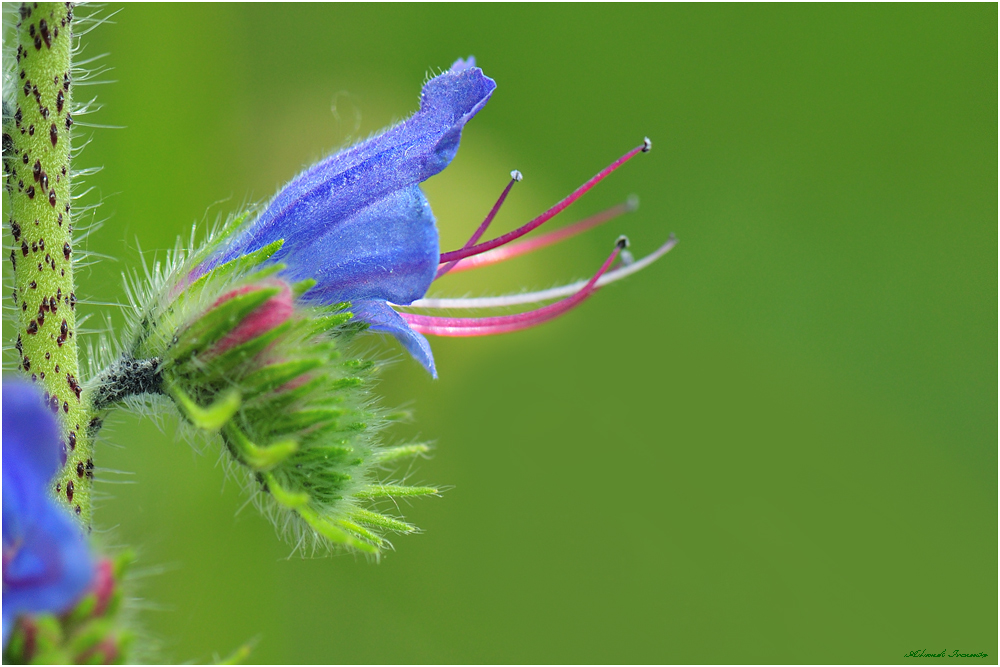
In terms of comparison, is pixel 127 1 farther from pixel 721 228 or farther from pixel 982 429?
pixel 982 429

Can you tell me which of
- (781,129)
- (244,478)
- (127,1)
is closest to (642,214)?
(781,129)

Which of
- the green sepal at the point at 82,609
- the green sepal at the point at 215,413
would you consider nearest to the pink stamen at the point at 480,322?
the green sepal at the point at 215,413

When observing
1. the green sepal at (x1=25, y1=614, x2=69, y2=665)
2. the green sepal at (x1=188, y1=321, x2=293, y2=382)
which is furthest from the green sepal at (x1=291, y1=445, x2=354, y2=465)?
the green sepal at (x1=25, y1=614, x2=69, y2=665)

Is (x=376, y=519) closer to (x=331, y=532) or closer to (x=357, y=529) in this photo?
(x=357, y=529)

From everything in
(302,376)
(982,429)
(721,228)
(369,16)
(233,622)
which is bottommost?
(233,622)

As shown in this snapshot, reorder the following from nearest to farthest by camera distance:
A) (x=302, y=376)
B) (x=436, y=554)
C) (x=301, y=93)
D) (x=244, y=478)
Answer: (x=302, y=376)
(x=244, y=478)
(x=436, y=554)
(x=301, y=93)
